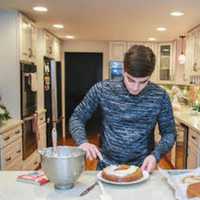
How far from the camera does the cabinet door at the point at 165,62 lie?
6824 millimetres

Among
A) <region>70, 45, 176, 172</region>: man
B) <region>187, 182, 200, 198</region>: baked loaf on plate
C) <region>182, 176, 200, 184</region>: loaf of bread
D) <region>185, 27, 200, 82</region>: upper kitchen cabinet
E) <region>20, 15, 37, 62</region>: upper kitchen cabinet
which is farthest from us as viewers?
<region>185, 27, 200, 82</region>: upper kitchen cabinet

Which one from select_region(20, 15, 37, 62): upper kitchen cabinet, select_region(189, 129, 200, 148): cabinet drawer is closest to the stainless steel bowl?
select_region(189, 129, 200, 148): cabinet drawer

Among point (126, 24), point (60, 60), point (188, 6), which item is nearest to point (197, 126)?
point (188, 6)

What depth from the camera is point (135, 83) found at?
154cm

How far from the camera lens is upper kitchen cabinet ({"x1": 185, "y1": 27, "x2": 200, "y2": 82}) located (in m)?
4.84

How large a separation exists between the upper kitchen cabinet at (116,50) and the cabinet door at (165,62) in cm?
79

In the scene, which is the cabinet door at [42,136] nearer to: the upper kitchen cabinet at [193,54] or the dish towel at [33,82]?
the dish towel at [33,82]

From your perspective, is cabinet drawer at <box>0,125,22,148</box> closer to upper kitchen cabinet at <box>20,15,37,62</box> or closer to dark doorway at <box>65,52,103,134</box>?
upper kitchen cabinet at <box>20,15,37,62</box>

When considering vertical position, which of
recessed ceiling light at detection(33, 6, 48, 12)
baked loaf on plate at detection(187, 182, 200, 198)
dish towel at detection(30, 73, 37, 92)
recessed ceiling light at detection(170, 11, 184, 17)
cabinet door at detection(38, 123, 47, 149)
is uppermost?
recessed ceiling light at detection(33, 6, 48, 12)

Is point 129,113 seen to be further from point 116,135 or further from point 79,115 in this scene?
point 79,115

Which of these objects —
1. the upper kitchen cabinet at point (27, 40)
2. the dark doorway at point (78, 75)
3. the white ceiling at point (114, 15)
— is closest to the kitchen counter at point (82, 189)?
the white ceiling at point (114, 15)

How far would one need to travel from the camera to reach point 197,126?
3.49 meters

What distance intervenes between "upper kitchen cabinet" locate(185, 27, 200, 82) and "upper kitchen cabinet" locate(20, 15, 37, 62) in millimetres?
2401

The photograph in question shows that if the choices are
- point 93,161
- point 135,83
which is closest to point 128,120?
point 135,83
